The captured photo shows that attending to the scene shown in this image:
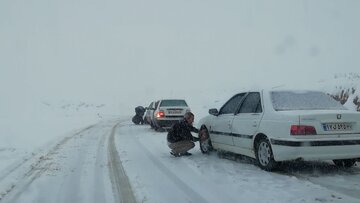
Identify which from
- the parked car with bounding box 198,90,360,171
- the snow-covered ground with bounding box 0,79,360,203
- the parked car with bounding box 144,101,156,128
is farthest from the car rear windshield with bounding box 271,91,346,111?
the parked car with bounding box 144,101,156,128

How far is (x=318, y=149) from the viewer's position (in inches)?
293

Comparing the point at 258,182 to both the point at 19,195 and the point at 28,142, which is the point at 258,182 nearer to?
the point at 19,195

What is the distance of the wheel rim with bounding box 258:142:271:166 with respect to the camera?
811cm

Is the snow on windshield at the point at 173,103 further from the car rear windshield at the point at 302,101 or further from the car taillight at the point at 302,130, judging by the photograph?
the car taillight at the point at 302,130

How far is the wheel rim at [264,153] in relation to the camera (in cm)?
811

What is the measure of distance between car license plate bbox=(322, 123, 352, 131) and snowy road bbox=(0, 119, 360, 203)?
0.79 metres

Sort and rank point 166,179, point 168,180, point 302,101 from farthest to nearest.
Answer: point 302,101
point 166,179
point 168,180

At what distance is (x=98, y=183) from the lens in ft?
24.8

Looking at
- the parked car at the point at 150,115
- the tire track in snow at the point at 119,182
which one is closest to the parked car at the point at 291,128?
the tire track in snow at the point at 119,182

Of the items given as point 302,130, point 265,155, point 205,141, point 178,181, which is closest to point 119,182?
point 178,181

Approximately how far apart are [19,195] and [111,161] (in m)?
3.46

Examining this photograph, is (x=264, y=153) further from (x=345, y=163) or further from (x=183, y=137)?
(x=183, y=137)

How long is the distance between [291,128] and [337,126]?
0.78 metres

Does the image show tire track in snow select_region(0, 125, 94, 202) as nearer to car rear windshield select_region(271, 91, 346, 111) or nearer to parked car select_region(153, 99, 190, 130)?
car rear windshield select_region(271, 91, 346, 111)
